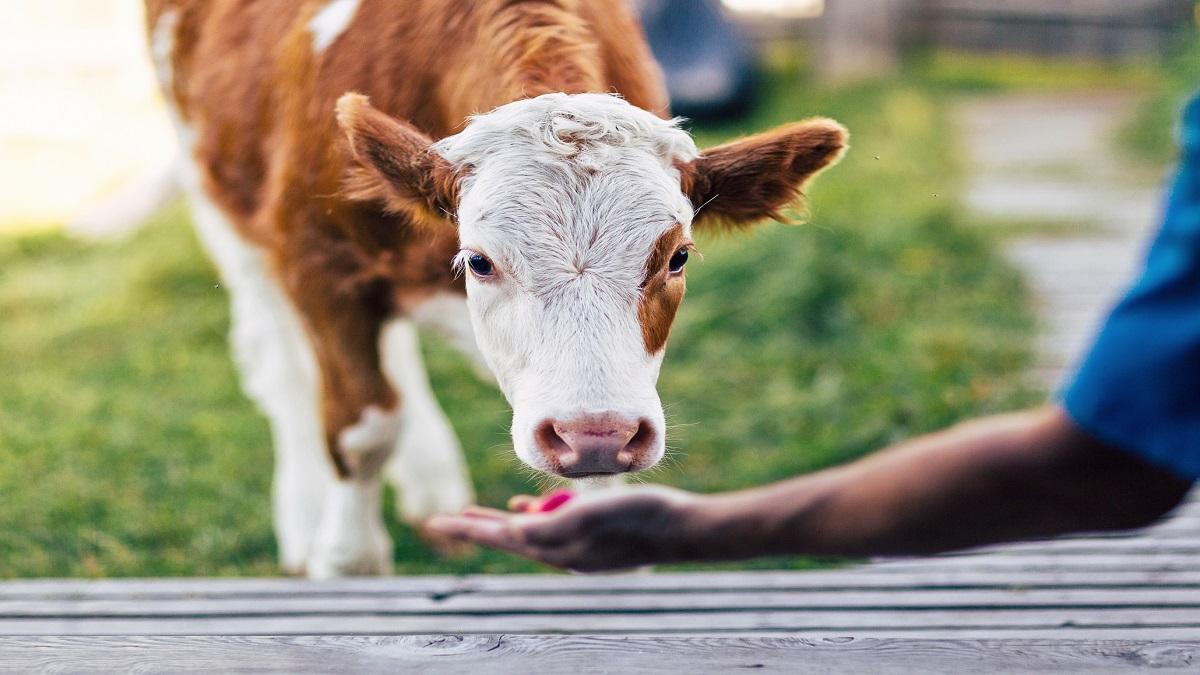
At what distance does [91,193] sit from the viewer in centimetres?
900

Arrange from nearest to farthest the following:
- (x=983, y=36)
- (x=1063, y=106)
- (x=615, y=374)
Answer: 1. (x=615, y=374)
2. (x=1063, y=106)
3. (x=983, y=36)

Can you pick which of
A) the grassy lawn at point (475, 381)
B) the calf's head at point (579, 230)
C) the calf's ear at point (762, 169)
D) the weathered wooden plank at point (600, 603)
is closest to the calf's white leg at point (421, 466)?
the grassy lawn at point (475, 381)

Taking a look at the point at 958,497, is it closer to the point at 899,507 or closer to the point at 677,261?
the point at 899,507

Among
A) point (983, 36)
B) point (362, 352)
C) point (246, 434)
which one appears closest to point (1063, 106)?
point (983, 36)

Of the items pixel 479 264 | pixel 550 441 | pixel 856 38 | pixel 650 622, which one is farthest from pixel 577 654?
pixel 856 38

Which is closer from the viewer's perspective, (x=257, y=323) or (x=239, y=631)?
(x=239, y=631)

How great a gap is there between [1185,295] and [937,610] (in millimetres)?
1411

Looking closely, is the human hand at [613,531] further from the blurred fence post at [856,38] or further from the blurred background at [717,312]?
the blurred fence post at [856,38]

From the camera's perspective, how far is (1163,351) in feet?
4.99

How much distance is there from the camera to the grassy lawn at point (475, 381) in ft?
13.6

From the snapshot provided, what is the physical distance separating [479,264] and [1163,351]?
1.20 meters

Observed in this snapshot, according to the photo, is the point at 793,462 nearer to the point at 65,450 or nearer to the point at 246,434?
the point at 246,434

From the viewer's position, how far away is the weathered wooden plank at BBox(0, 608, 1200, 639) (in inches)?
105

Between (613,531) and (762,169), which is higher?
(762,169)
